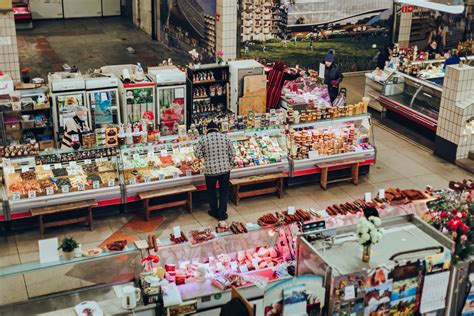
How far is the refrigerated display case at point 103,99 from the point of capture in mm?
12344

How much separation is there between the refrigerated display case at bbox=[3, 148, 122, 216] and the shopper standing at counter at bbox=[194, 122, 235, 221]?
1345 mm

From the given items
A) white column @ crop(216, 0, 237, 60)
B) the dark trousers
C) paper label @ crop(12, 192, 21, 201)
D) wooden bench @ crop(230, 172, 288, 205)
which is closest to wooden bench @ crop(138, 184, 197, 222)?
the dark trousers

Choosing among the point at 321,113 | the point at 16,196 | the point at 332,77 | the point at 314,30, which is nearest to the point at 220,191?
the point at 321,113

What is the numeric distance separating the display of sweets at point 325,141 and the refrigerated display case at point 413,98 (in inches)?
102

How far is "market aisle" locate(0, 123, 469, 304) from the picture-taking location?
32.9 feet

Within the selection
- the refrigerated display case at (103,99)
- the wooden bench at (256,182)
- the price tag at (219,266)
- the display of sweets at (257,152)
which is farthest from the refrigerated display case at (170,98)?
the price tag at (219,266)

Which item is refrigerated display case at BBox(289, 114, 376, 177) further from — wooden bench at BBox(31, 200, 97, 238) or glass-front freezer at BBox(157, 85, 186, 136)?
wooden bench at BBox(31, 200, 97, 238)

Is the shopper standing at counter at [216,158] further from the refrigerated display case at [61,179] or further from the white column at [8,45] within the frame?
the white column at [8,45]

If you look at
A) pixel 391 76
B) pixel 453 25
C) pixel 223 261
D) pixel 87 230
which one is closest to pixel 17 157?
pixel 87 230

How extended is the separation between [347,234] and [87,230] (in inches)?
182

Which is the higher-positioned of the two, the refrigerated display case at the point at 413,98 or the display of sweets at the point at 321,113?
the display of sweets at the point at 321,113

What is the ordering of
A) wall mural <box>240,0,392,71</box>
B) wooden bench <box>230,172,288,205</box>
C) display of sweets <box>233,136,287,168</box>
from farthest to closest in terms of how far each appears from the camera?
1. wall mural <box>240,0,392,71</box>
2. display of sweets <box>233,136,287,168</box>
3. wooden bench <box>230,172,288,205</box>

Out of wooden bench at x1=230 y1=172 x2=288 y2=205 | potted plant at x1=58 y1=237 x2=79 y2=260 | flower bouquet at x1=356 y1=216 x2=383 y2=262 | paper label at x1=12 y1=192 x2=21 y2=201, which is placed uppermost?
flower bouquet at x1=356 y1=216 x2=383 y2=262

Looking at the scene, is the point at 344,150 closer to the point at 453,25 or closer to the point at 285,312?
the point at 285,312
